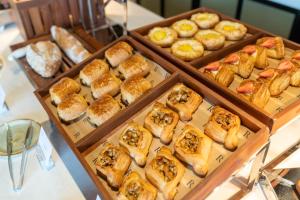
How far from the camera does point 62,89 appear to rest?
109 centimetres

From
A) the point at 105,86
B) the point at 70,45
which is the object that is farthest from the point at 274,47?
the point at 70,45

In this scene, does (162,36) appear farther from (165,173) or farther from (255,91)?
(165,173)

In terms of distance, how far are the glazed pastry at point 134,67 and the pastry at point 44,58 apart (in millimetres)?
452

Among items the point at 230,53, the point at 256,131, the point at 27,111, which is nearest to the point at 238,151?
the point at 256,131

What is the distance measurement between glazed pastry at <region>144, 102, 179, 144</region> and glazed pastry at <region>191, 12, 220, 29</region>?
624mm

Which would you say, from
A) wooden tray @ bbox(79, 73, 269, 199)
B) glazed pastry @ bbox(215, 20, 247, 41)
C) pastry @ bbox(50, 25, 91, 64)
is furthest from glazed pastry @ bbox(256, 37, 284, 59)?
pastry @ bbox(50, 25, 91, 64)

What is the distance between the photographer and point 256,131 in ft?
2.80

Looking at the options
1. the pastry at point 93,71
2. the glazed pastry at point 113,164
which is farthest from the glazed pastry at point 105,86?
the glazed pastry at point 113,164

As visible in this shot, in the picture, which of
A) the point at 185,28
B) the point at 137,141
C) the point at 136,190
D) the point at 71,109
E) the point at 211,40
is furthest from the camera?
the point at 185,28

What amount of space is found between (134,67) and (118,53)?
11 cm

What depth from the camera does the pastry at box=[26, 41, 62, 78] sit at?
1.43 metres

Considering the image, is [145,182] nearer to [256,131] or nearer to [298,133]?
[256,131]

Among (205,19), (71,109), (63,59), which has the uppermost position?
(205,19)

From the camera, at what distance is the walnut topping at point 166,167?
0.80 meters
